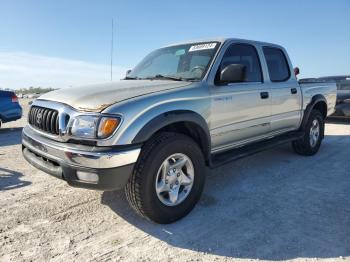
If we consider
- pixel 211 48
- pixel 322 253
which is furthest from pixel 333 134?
pixel 322 253

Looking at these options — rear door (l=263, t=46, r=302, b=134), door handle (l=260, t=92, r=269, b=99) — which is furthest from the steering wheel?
rear door (l=263, t=46, r=302, b=134)

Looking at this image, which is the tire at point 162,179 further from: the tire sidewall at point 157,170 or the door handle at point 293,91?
the door handle at point 293,91

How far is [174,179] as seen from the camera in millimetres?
3400

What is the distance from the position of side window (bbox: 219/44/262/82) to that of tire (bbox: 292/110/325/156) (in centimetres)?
179

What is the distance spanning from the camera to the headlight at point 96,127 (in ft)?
9.39

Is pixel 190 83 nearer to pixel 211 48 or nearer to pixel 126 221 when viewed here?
pixel 211 48

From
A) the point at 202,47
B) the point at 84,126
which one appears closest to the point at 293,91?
the point at 202,47

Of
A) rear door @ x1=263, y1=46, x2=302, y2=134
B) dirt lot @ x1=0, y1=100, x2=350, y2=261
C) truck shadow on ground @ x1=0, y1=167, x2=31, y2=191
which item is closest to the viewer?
dirt lot @ x1=0, y1=100, x2=350, y2=261

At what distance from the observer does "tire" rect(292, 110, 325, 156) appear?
587cm

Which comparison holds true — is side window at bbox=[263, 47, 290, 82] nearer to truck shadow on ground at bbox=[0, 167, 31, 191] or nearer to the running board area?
the running board area

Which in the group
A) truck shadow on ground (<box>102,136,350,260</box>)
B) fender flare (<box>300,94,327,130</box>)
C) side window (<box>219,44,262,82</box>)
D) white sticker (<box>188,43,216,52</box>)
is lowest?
truck shadow on ground (<box>102,136,350,260</box>)

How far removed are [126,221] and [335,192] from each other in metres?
2.62

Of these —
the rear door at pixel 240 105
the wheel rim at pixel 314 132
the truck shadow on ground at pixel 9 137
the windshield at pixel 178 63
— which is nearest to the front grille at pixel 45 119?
the windshield at pixel 178 63

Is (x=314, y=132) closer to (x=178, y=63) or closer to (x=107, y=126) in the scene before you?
(x=178, y=63)
